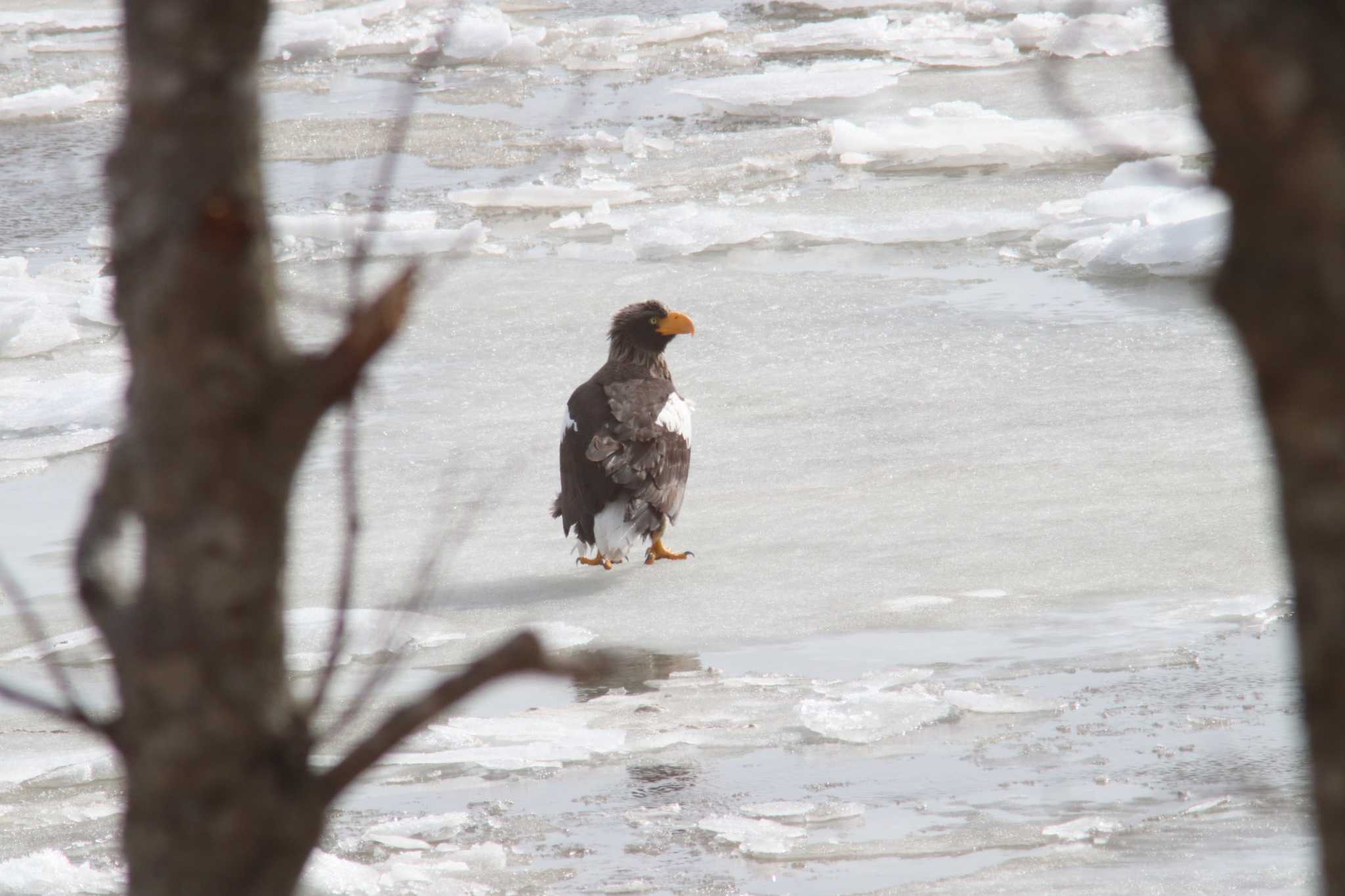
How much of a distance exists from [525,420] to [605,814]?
11.9 ft

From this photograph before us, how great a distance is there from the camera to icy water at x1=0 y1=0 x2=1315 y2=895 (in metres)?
3.25

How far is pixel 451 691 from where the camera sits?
1076mm

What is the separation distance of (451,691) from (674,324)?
16.6ft

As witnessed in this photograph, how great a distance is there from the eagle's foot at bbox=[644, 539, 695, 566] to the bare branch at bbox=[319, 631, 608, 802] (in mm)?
4405

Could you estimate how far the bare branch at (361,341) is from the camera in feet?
3.47

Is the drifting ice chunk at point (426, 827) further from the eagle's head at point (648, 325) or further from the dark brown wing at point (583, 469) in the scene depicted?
the eagle's head at point (648, 325)

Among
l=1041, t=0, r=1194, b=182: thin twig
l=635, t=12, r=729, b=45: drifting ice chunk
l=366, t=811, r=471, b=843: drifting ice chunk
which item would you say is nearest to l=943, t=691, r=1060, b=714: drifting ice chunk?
l=366, t=811, r=471, b=843: drifting ice chunk

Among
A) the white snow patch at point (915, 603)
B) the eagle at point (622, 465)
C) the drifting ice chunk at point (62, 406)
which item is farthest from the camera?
the drifting ice chunk at point (62, 406)

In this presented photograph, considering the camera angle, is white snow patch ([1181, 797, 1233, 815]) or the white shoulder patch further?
the white shoulder patch

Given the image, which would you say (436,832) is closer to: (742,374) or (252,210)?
(252,210)

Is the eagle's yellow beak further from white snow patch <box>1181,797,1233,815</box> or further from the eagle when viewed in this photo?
white snow patch <box>1181,797,1233,815</box>

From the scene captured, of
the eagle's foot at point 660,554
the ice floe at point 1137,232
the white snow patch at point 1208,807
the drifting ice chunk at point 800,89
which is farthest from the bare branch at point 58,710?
the drifting ice chunk at point 800,89

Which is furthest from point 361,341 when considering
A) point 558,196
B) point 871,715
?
point 558,196

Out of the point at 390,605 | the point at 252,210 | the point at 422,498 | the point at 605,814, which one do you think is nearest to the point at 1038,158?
the point at 422,498
